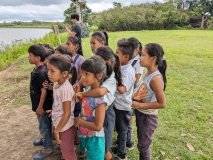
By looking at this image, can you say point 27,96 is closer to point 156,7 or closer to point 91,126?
point 91,126

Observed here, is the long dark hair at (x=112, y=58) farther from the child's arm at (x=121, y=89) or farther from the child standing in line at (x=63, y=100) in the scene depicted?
the child standing in line at (x=63, y=100)

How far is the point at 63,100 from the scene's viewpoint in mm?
1793

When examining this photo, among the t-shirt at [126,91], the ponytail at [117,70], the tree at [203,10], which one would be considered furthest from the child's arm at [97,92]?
the tree at [203,10]

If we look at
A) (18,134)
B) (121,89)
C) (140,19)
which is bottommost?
(18,134)

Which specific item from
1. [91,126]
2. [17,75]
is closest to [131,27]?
[17,75]

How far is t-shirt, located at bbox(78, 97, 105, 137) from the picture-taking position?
66.3 inches

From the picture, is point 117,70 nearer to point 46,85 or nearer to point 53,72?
point 53,72

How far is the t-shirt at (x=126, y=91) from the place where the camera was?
6.66 ft

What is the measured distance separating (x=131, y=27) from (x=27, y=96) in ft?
79.1

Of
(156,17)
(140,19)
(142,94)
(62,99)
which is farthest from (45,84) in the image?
(156,17)

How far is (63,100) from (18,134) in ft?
5.59

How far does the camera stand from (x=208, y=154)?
2.61 m

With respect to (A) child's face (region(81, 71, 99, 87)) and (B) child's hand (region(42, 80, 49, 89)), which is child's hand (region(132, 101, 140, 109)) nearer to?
(A) child's face (region(81, 71, 99, 87))

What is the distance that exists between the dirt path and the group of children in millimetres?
536
